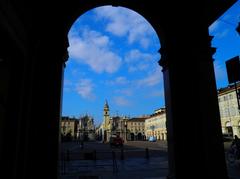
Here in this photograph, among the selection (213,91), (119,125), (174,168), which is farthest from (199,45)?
(119,125)

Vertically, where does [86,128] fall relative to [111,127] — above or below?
above

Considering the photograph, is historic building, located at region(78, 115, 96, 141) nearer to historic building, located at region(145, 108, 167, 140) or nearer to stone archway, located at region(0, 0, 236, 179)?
historic building, located at region(145, 108, 167, 140)

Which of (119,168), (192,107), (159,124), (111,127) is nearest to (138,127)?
(159,124)

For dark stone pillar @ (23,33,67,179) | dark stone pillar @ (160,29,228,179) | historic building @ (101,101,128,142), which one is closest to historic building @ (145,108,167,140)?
historic building @ (101,101,128,142)

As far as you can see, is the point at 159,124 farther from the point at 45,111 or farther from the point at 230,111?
the point at 45,111

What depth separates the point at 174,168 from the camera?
5.92m

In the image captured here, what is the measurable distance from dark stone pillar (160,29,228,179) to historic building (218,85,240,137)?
44393 millimetres

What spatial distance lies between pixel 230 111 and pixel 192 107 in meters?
48.0

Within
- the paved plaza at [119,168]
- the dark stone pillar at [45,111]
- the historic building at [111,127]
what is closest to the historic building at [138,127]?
the historic building at [111,127]

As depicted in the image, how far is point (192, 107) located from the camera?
19.5 feet

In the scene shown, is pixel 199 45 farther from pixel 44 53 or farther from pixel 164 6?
pixel 44 53

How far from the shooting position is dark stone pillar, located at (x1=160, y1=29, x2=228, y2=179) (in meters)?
5.47

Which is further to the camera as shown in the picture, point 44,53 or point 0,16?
point 44,53

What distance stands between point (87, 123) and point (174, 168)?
9191cm
